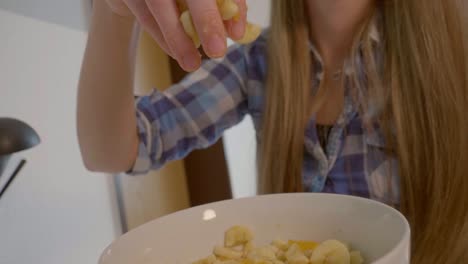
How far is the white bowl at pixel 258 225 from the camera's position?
33 cm

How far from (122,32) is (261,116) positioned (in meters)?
0.32

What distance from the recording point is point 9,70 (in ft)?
2.32

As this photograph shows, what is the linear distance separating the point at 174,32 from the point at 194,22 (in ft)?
0.07

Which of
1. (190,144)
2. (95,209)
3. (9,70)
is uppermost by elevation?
(9,70)

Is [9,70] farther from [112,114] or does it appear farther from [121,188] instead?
[121,188]

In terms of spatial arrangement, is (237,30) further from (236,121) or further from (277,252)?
(236,121)

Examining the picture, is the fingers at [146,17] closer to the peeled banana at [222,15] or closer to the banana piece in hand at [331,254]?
the peeled banana at [222,15]

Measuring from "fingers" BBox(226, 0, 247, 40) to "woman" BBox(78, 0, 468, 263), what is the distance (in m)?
0.27

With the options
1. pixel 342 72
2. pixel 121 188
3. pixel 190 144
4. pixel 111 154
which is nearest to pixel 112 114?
pixel 111 154

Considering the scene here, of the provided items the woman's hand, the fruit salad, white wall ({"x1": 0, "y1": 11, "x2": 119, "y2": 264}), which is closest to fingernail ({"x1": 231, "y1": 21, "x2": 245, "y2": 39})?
the woman's hand

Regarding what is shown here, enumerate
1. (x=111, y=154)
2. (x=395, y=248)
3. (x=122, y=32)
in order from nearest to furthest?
(x=395, y=248)
(x=122, y=32)
(x=111, y=154)

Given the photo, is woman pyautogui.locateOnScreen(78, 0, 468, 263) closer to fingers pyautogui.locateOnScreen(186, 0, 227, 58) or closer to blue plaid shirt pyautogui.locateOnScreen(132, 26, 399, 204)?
blue plaid shirt pyautogui.locateOnScreen(132, 26, 399, 204)

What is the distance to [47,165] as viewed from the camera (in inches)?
30.7

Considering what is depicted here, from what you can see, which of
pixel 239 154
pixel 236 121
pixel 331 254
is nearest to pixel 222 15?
pixel 331 254
